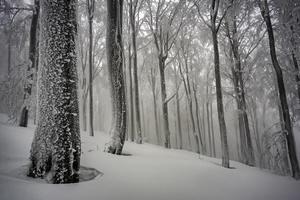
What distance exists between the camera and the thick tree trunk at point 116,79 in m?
5.27

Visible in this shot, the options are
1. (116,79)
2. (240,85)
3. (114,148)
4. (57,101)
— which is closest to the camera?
(57,101)

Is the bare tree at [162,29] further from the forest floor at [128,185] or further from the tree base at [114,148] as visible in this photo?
the forest floor at [128,185]

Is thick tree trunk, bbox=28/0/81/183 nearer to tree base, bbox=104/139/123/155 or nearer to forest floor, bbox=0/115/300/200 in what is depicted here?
forest floor, bbox=0/115/300/200

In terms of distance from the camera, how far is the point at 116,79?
18.1ft

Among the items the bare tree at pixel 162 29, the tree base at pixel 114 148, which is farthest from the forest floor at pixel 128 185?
the bare tree at pixel 162 29

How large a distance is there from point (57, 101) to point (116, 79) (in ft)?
8.82

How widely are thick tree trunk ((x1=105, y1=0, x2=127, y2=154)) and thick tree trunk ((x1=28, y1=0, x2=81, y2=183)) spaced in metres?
2.20

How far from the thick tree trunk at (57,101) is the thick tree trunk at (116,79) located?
220 cm

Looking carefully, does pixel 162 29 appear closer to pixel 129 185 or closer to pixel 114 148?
pixel 114 148

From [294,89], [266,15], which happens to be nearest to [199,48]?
[294,89]

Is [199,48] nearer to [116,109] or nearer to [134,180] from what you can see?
[116,109]

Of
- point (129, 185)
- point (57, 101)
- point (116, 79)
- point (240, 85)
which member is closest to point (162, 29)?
point (240, 85)

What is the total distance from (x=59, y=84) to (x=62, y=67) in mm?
305

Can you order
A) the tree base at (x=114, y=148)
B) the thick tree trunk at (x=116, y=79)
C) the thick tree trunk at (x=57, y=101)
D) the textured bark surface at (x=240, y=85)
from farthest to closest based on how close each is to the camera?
1. the textured bark surface at (x=240, y=85)
2. the thick tree trunk at (x=116, y=79)
3. the tree base at (x=114, y=148)
4. the thick tree trunk at (x=57, y=101)
